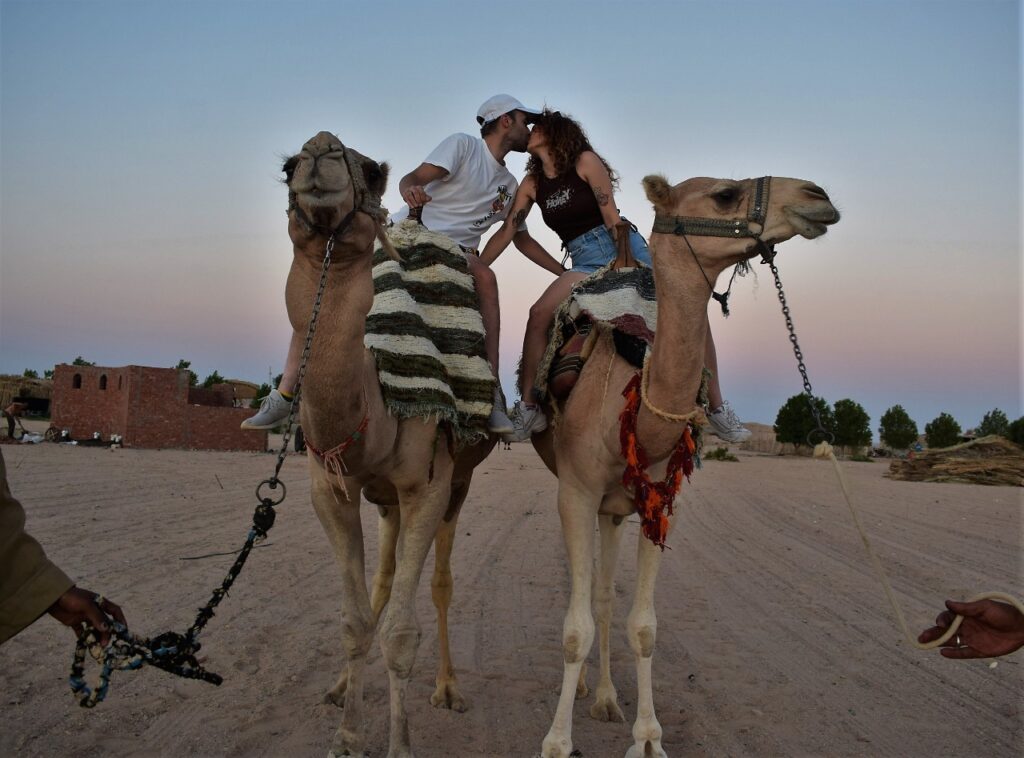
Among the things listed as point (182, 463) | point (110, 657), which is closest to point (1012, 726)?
point (110, 657)

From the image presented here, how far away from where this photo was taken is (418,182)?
5.77 meters

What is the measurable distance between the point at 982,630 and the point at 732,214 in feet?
7.29

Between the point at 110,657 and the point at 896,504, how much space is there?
17995 mm

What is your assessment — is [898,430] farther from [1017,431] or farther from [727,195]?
[727,195]

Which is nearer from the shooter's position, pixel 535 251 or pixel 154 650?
pixel 154 650

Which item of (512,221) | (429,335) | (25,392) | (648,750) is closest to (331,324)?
(429,335)

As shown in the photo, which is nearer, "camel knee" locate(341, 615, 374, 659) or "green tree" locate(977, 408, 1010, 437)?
"camel knee" locate(341, 615, 374, 659)

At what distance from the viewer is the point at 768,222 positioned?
161 inches

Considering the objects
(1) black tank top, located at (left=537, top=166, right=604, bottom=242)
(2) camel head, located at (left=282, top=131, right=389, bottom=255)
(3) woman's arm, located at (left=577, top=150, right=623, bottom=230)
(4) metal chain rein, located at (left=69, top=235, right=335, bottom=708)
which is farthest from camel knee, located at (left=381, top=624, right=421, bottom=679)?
(1) black tank top, located at (left=537, top=166, right=604, bottom=242)

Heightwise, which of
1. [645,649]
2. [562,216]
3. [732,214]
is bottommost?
[645,649]

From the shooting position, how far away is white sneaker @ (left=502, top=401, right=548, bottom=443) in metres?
5.54

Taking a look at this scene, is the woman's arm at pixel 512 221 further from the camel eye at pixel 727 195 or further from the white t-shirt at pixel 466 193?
the camel eye at pixel 727 195

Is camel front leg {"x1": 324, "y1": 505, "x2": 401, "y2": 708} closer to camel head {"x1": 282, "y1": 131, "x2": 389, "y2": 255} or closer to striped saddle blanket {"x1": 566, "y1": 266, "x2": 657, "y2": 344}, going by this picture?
striped saddle blanket {"x1": 566, "y1": 266, "x2": 657, "y2": 344}

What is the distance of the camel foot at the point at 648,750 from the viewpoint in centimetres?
463
